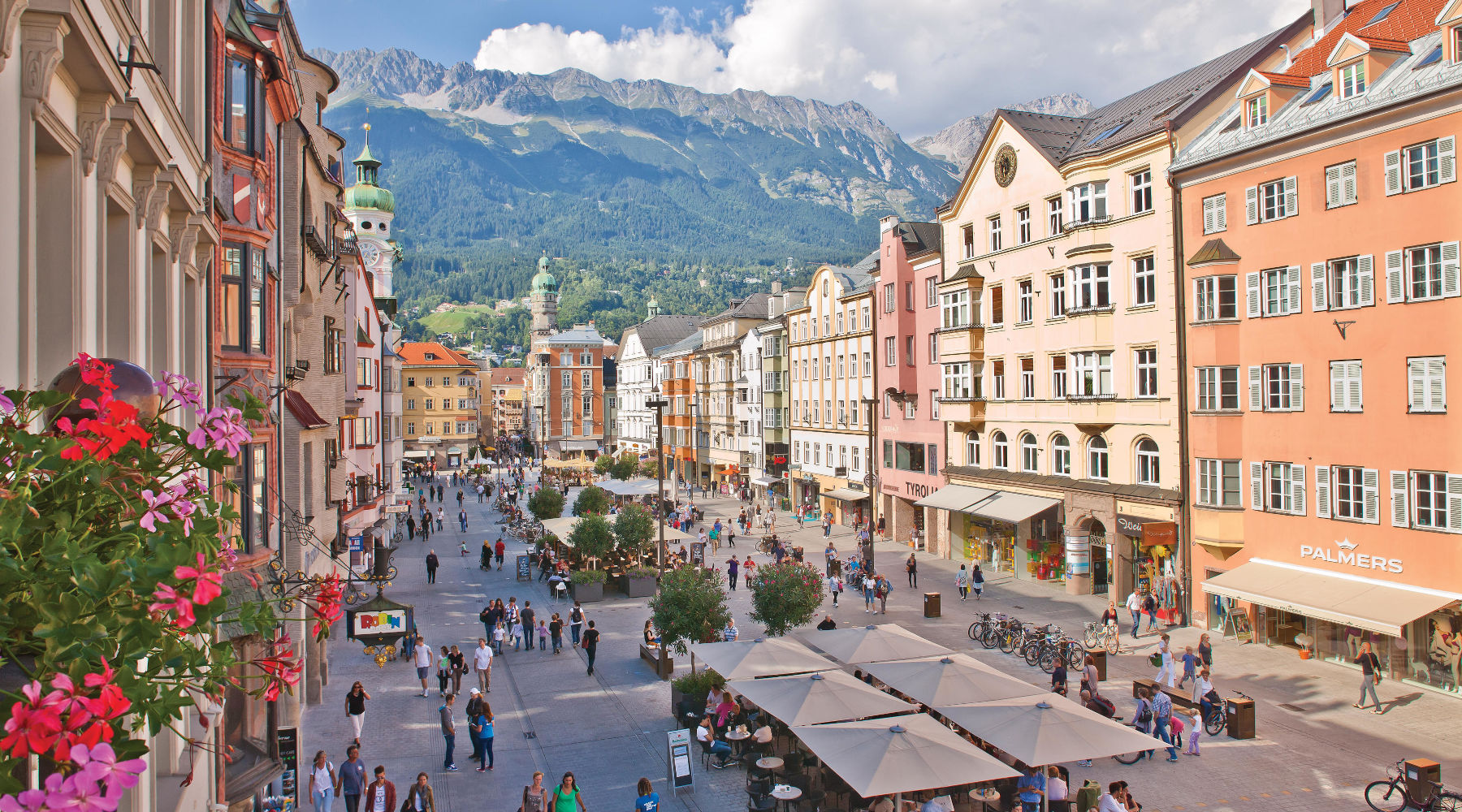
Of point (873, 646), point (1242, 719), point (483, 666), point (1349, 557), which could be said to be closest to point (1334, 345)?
point (1349, 557)

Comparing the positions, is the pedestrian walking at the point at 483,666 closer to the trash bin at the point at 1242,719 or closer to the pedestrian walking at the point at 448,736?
the pedestrian walking at the point at 448,736

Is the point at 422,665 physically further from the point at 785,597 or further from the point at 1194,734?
the point at 1194,734

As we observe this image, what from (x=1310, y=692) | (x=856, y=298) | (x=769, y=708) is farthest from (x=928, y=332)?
(x=769, y=708)

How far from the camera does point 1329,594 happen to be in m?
24.7

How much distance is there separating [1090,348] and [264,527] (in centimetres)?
2717

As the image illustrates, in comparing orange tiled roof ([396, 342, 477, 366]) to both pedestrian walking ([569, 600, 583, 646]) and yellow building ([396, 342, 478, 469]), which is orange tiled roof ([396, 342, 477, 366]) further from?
pedestrian walking ([569, 600, 583, 646])

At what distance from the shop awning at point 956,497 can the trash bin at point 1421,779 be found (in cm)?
2455

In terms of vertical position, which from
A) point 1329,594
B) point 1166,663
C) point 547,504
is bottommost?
point 1166,663

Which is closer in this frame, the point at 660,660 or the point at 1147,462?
the point at 660,660

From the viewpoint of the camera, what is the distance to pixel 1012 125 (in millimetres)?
38688

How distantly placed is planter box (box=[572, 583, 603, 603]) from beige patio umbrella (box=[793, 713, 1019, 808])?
A: 71.2ft

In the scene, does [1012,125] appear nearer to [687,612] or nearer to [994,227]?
[994,227]

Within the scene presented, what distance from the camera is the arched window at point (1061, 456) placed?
36.5 metres

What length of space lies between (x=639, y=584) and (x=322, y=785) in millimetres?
21985
